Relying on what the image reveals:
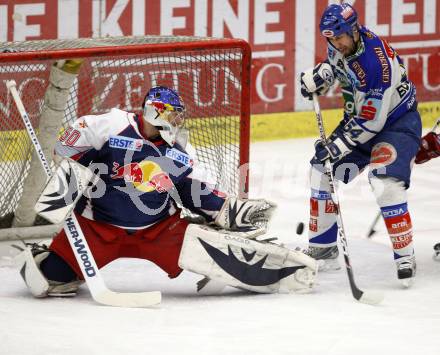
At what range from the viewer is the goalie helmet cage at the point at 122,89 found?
523 centimetres

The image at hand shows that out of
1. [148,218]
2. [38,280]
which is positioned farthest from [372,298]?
[38,280]

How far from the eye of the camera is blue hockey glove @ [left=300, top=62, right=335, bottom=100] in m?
5.19

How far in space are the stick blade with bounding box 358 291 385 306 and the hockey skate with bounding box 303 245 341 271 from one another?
584 mm

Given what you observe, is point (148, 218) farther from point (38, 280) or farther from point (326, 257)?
point (326, 257)

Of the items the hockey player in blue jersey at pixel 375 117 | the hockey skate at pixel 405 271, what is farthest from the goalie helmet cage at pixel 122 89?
the hockey skate at pixel 405 271

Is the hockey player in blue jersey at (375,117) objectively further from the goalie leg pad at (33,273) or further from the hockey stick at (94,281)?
the goalie leg pad at (33,273)

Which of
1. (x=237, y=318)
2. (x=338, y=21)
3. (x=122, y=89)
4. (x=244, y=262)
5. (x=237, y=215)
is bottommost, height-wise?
(x=237, y=318)

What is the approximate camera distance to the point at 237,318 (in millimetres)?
4434

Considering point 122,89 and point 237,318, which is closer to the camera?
point 237,318

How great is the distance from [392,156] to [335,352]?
3.94ft

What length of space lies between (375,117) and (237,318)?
1.04 m

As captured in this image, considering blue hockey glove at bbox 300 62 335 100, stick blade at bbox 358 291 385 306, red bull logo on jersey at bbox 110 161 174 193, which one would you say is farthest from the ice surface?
blue hockey glove at bbox 300 62 335 100

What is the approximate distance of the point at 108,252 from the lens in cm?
473

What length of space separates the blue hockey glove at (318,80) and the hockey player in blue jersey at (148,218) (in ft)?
2.26
